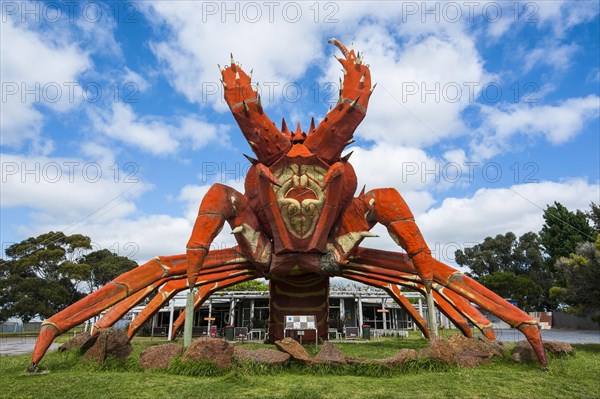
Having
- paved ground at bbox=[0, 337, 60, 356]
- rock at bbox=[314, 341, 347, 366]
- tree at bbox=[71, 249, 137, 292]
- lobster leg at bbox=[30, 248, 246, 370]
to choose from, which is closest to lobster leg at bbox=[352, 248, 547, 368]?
rock at bbox=[314, 341, 347, 366]

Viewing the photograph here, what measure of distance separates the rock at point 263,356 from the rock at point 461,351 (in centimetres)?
226

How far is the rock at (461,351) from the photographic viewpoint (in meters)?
6.70

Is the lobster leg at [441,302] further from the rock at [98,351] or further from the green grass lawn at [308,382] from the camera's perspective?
the rock at [98,351]

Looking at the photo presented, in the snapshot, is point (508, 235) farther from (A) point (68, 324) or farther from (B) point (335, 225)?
(A) point (68, 324)

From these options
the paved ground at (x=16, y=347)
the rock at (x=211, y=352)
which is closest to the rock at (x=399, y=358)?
the rock at (x=211, y=352)

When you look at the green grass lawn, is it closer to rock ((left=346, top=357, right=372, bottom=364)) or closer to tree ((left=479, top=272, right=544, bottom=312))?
rock ((left=346, top=357, right=372, bottom=364))

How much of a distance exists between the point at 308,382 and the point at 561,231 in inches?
1604

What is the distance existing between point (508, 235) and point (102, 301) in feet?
173

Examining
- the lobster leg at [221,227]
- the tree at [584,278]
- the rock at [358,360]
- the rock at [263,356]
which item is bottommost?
the rock at [358,360]

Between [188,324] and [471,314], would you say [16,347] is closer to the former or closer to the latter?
[188,324]

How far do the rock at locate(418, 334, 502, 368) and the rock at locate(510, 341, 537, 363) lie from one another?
11.0 inches

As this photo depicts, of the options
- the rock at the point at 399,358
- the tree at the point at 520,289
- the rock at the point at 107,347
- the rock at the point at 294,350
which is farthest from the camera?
the tree at the point at 520,289

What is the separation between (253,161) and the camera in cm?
902

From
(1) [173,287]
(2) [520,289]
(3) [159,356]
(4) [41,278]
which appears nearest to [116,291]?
(3) [159,356]
